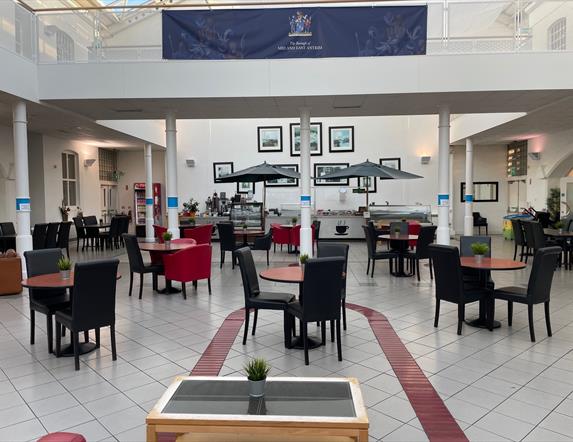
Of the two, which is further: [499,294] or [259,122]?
[259,122]

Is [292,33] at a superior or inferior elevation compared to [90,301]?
superior

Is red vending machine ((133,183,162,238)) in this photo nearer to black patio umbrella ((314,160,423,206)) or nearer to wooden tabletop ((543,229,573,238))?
black patio umbrella ((314,160,423,206))

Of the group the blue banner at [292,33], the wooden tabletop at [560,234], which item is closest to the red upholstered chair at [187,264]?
the blue banner at [292,33]

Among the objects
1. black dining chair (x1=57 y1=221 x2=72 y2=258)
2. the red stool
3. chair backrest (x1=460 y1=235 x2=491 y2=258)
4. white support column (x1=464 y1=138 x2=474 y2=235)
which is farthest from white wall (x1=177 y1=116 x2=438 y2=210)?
the red stool

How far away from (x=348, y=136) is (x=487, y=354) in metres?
11.3

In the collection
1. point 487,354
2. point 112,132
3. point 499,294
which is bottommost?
point 487,354

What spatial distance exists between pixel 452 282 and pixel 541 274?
0.84 m

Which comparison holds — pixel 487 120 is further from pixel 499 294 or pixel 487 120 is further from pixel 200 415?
pixel 200 415

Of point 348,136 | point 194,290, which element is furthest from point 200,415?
point 348,136

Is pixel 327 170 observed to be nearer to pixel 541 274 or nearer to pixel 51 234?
pixel 51 234

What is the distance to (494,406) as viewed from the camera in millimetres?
3068

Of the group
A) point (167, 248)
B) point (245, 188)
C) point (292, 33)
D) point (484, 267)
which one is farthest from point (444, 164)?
point (245, 188)

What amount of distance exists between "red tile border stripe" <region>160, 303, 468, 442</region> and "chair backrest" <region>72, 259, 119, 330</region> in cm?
95

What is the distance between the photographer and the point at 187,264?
20.5 feet
